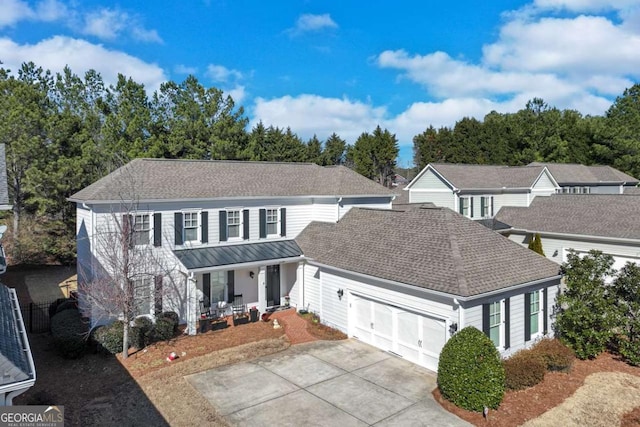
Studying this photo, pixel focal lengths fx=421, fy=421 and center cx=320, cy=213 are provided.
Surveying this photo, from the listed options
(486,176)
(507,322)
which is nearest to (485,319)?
(507,322)

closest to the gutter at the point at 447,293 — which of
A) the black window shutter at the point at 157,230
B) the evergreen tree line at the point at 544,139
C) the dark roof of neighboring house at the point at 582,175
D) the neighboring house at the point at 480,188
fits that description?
the black window shutter at the point at 157,230

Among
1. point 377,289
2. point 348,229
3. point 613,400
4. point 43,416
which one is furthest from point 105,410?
point 613,400

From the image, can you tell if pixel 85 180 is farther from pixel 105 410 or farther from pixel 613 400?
pixel 613 400

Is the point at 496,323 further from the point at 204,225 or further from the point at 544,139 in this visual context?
the point at 544,139

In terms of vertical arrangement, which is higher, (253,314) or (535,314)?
(535,314)

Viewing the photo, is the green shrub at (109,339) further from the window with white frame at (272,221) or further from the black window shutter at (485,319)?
the black window shutter at (485,319)
